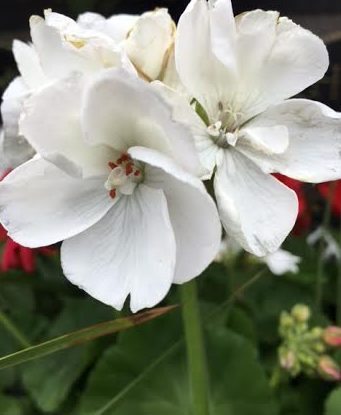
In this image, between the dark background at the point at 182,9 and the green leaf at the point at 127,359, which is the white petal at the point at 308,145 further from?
the dark background at the point at 182,9

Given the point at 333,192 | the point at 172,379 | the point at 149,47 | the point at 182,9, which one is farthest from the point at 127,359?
the point at 182,9

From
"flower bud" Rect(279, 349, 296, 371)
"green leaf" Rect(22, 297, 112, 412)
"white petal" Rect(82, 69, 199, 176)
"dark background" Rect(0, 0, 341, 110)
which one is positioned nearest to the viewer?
"white petal" Rect(82, 69, 199, 176)

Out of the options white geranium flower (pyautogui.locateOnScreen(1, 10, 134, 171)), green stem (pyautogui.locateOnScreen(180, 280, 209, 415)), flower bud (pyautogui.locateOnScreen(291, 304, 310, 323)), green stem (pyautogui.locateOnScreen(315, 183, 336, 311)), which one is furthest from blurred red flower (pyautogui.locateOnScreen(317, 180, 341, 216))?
white geranium flower (pyautogui.locateOnScreen(1, 10, 134, 171))

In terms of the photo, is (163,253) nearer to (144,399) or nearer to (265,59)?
(265,59)

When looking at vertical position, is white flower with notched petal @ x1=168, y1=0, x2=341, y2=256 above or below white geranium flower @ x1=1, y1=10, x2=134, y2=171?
below

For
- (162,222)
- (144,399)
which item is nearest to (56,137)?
(162,222)

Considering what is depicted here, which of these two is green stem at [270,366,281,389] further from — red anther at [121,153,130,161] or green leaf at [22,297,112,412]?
red anther at [121,153,130,161]

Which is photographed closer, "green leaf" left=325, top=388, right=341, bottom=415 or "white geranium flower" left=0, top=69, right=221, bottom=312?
"white geranium flower" left=0, top=69, right=221, bottom=312

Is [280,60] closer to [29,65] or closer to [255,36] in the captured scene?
[255,36]
